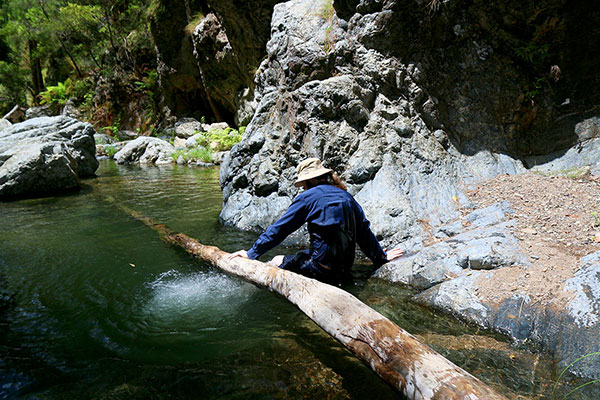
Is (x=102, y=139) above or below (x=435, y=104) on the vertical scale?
above

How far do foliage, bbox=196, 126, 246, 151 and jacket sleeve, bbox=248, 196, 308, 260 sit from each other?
49.0 ft

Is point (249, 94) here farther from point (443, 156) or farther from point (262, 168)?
point (443, 156)

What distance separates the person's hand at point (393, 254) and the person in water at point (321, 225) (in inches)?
26.3

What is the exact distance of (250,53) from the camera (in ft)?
53.3

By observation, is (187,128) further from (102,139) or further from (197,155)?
(102,139)

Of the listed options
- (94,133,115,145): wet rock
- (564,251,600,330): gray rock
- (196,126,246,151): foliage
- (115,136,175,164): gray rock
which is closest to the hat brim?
(564,251,600,330): gray rock

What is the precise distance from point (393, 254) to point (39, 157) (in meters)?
11.1

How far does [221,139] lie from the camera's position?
61.1 ft

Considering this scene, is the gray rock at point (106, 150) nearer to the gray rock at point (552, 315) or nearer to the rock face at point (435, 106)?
the rock face at point (435, 106)

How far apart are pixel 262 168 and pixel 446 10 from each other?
4197mm

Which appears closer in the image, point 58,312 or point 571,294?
point 571,294

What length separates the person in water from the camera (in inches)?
139

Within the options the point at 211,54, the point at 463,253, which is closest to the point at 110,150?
the point at 211,54

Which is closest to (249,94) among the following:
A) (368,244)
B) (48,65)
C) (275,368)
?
(368,244)
